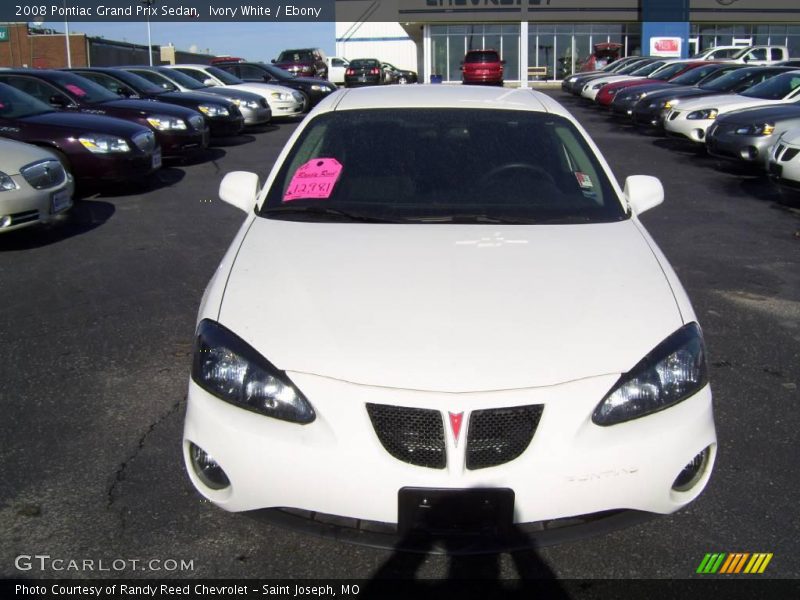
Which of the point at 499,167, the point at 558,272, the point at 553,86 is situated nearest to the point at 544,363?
the point at 558,272

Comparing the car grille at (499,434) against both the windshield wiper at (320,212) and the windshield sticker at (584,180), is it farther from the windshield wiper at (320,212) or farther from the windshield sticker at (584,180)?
the windshield sticker at (584,180)

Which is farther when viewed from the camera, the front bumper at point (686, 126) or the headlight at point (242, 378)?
the front bumper at point (686, 126)

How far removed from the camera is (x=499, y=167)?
390 centimetres

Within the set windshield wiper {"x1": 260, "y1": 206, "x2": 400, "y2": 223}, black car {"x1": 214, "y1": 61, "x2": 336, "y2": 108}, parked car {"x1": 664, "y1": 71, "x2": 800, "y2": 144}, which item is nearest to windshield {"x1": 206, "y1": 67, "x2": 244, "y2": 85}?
black car {"x1": 214, "y1": 61, "x2": 336, "y2": 108}

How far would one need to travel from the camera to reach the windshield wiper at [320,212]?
3623 mm

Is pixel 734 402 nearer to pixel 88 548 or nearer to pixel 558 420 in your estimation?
pixel 558 420

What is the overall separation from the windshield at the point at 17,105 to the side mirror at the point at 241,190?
22.0ft

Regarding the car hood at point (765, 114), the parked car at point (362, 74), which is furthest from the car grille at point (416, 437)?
the parked car at point (362, 74)

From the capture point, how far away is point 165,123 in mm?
12266

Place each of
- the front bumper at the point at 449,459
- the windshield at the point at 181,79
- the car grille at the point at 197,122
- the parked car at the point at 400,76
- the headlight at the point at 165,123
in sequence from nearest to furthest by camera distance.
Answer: the front bumper at the point at 449,459 < the headlight at the point at 165,123 < the car grille at the point at 197,122 < the windshield at the point at 181,79 < the parked car at the point at 400,76

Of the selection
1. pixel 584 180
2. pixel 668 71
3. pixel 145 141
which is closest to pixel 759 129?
pixel 145 141

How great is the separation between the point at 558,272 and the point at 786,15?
47.9 meters

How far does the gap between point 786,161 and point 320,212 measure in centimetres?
724

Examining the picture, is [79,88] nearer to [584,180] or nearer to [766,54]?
[584,180]
